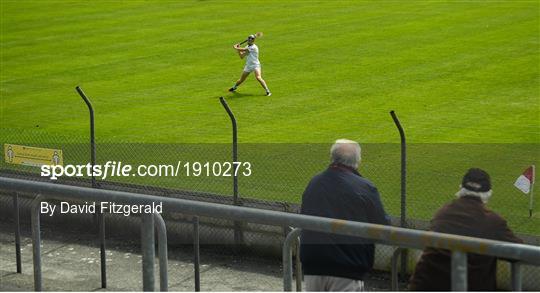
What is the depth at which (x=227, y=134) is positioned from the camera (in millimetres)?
20891

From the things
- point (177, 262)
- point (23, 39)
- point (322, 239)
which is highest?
point (23, 39)

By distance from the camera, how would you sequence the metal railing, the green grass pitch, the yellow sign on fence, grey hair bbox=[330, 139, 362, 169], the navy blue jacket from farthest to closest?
1. the green grass pitch
2. the yellow sign on fence
3. grey hair bbox=[330, 139, 362, 169]
4. the navy blue jacket
5. the metal railing

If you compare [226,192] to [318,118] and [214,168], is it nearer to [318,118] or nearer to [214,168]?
[214,168]

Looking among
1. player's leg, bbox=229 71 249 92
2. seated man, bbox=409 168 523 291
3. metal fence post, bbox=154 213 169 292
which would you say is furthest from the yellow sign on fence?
player's leg, bbox=229 71 249 92

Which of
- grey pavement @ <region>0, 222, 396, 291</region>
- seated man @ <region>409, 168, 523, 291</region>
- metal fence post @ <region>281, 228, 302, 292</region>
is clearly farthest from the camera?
grey pavement @ <region>0, 222, 396, 291</region>

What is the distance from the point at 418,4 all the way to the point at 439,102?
1448 cm

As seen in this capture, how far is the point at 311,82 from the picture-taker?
25.6 metres

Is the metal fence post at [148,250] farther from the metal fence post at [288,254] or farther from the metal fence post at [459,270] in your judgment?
the metal fence post at [459,270]

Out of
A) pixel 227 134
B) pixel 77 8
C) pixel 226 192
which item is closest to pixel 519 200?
pixel 226 192

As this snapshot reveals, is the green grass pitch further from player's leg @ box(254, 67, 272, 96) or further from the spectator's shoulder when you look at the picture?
the spectator's shoulder

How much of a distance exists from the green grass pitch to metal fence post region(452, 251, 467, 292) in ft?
27.0

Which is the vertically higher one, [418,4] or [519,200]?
[418,4]

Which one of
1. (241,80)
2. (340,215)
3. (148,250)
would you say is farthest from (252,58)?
(148,250)

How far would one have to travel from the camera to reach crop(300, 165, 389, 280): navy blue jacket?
7.73 m
